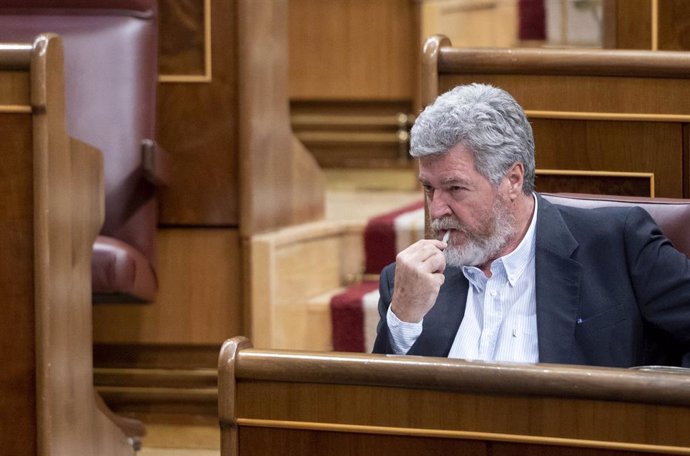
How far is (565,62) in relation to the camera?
1262 millimetres

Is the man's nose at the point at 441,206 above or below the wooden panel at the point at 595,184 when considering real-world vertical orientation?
below

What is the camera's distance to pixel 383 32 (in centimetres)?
273

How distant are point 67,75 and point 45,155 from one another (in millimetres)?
394

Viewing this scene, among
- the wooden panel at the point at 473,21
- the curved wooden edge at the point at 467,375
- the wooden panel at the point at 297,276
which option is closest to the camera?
the curved wooden edge at the point at 467,375

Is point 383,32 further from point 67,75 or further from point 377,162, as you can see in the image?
point 67,75

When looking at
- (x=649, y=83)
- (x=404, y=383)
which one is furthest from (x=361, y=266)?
(x=404, y=383)

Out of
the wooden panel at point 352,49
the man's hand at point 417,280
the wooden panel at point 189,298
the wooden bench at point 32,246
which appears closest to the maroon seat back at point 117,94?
the wooden panel at point 189,298

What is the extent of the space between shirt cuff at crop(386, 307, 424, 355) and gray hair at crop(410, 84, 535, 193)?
151 mm

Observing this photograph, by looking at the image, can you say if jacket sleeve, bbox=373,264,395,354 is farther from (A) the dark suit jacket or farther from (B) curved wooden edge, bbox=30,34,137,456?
(B) curved wooden edge, bbox=30,34,137,456

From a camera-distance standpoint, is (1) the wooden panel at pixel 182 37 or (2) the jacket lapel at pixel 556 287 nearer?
(2) the jacket lapel at pixel 556 287

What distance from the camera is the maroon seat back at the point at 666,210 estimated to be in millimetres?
1081

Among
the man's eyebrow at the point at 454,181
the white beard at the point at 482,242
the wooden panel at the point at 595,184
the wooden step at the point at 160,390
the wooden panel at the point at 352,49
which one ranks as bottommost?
the wooden step at the point at 160,390

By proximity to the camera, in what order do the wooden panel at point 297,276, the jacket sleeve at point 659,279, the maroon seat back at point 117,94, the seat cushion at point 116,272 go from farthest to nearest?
the wooden panel at point 297,276, the maroon seat back at point 117,94, the seat cushion at point 116,272, the jacket sleeve at point 659,279

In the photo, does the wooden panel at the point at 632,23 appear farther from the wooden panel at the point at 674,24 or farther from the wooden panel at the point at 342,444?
the wooden panel at the point at 342,444
